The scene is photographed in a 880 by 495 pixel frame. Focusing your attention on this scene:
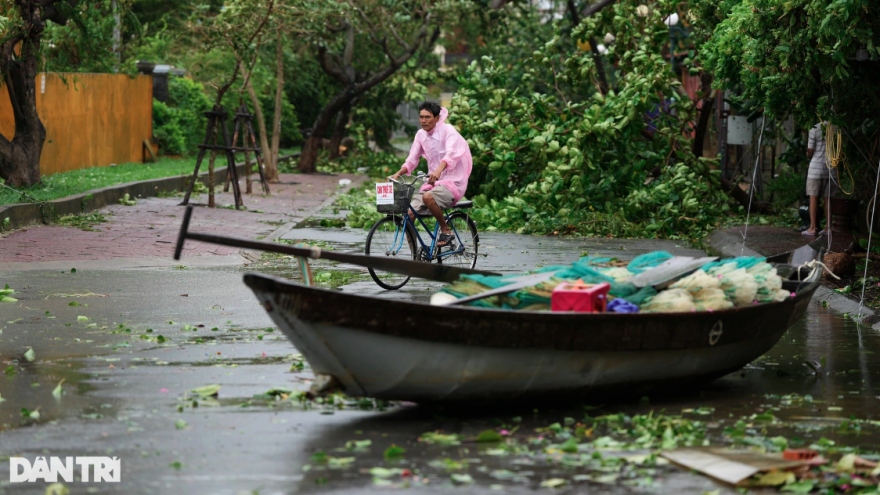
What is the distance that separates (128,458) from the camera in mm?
5898

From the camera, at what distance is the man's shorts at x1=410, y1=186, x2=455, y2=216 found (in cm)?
1289

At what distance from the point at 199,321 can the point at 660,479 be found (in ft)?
17.5

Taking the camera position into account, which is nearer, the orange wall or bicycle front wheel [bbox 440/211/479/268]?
bicycle front wheel [bbox 440/211/479/268]

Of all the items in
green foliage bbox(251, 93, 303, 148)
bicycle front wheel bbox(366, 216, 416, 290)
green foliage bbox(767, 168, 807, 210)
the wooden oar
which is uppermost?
green foliage bbox(251, 93, 303, 148)

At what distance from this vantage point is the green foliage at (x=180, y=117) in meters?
31.0

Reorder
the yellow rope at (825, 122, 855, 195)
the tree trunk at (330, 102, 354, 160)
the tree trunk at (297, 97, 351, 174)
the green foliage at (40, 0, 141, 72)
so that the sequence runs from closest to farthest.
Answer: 1. the yellow rope at (825, 122, 855, 195)
2. the green foliage at (40, 0, 141, 72)
3. the tree trunk at (297, 97, 351, 174)
4. the tree trunk at (330, 102, 354, 160)

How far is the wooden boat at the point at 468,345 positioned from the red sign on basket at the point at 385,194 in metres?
5.51

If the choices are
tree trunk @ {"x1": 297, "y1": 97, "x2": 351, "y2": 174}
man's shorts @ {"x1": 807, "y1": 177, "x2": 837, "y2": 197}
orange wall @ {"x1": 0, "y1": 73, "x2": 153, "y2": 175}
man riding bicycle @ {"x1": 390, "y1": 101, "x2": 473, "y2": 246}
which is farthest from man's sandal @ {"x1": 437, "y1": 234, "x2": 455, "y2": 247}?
tree trunk @ {"x1": 297, "y1": 97, "x2": 351, "y2": 174}

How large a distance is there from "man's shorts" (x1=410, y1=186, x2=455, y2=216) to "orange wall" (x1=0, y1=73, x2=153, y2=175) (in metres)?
9.59

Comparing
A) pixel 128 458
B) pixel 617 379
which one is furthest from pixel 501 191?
pixel 128 458

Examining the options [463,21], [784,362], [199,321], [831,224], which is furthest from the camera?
[463,21]

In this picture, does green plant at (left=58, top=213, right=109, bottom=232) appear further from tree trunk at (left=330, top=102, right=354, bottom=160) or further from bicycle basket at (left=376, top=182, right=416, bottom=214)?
tree trunk at (left=330, top=102, right=354, bottom=160)

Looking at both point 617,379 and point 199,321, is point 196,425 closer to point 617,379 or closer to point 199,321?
point 617,379

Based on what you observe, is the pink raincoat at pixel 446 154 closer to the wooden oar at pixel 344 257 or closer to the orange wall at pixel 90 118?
the wooden oar at pixel 344 257
